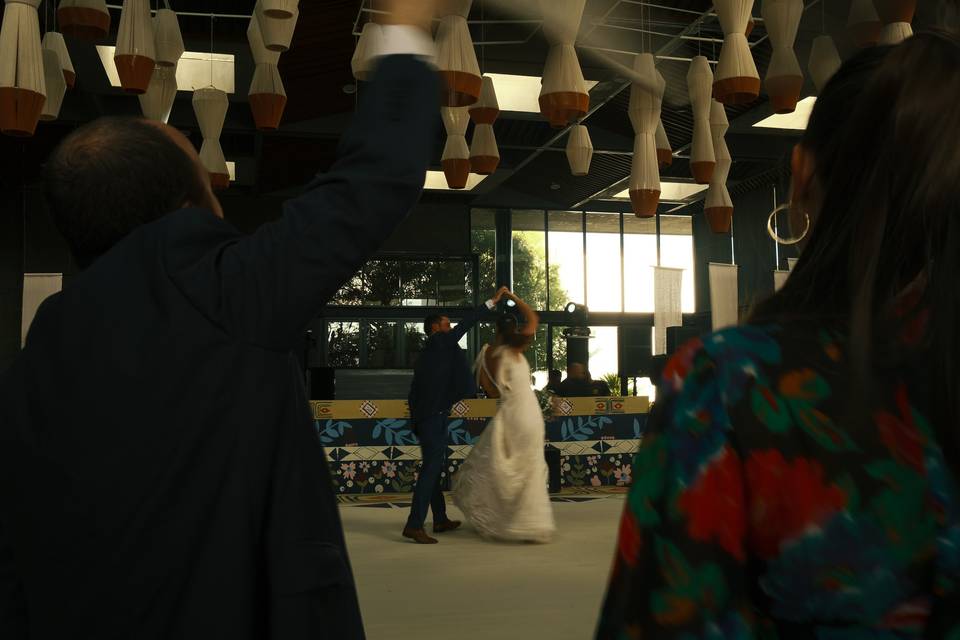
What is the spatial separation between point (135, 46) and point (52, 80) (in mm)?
1048

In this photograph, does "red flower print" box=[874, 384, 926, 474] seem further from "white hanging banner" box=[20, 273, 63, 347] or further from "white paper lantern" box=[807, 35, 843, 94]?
"white hanging banner" box=[20, 273, 63, 347]

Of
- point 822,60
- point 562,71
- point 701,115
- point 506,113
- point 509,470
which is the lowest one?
point 509,470

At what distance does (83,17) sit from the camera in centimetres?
386

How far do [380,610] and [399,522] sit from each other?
2.94m

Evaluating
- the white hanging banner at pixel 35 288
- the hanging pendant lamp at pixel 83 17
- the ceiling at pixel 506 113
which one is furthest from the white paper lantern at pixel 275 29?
the white hanging banner at pixel 35 288

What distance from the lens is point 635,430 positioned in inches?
392

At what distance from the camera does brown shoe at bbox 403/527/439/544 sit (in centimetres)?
626

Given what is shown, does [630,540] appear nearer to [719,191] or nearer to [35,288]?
[719,191]

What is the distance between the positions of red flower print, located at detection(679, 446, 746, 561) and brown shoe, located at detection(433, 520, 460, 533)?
20.5ft

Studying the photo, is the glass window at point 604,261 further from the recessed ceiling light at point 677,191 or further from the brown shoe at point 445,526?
the brown shoe at point 445,526

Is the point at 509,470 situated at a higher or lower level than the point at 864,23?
lower

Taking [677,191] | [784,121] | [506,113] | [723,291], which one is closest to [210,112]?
[506,113]

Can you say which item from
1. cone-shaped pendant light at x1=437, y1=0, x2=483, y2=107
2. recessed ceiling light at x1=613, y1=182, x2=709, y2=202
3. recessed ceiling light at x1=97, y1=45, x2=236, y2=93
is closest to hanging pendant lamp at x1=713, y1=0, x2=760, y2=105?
cone-shaped pendant light at x1=437, y1=0, x2=483, y2=107

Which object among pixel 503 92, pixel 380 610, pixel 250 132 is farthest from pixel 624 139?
pixel 380 610
